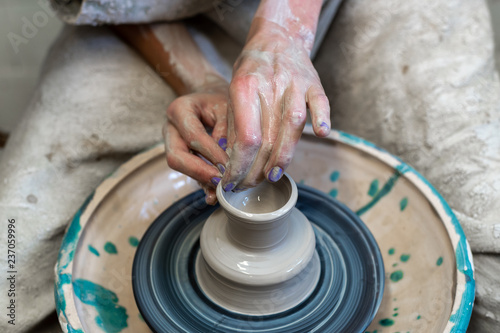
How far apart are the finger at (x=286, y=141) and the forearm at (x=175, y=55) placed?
2.12 feet

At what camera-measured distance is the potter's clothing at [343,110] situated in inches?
55.4

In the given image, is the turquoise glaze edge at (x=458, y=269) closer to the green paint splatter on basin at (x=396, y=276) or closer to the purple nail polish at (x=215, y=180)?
the green paint splatter on basin at (x=396, y=276)

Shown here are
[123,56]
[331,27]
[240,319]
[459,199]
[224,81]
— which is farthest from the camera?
[331,27]

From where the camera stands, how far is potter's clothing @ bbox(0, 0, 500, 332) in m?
1.41

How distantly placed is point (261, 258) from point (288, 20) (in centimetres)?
66

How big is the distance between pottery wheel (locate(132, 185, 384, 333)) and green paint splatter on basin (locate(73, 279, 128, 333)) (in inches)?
3.6

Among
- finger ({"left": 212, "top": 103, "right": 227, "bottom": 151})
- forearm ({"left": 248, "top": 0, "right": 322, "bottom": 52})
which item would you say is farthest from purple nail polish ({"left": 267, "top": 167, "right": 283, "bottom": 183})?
forearm ({"left": 248, "top": 0, "right": 322, "bottom": 52})

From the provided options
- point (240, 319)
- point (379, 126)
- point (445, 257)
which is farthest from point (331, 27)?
point (240, 319)

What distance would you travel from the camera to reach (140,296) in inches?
42.8

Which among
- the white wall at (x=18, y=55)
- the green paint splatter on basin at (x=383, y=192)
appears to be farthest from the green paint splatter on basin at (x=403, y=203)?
the white wall at (x=18, y=55)

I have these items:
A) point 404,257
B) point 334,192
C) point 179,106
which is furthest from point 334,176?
point 179,106

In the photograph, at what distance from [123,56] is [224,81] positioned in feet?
1.40

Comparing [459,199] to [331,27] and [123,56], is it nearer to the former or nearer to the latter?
[331,27]

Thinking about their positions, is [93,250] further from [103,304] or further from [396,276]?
[396,276]
